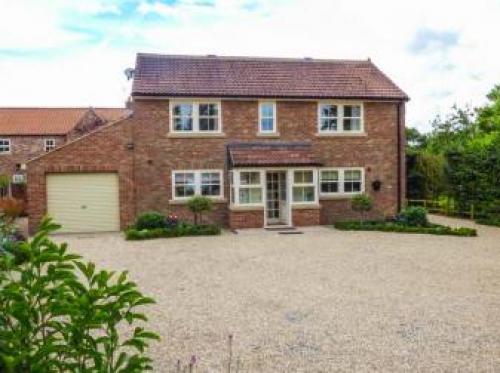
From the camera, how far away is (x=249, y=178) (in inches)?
795

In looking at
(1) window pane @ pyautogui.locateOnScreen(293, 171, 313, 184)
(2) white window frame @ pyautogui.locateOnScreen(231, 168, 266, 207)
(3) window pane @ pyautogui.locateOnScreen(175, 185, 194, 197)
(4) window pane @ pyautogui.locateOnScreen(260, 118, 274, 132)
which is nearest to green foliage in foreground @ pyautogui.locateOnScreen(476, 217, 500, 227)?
(1) window pane @ pyautogui.locateOnScreen(293, 171, 313, 184)

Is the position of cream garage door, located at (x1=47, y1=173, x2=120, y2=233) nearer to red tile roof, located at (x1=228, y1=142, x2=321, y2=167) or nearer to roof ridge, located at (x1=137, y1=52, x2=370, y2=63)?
red tile roof, located at (x1=228, y1=142, x2=321, y2=167)

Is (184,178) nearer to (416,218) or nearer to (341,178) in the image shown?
(341,178)

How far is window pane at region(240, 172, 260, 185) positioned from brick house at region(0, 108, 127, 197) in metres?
23.2

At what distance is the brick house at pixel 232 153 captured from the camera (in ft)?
65.7

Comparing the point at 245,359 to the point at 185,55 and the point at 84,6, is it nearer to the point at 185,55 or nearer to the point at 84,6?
the point at 84,6

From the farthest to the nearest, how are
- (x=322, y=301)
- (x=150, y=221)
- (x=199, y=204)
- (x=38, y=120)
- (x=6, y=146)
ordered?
(x=38, y=120) → (x=6, y=146) → (x=199, y=204) → (x=150, y=221) → (x=322, y=301)

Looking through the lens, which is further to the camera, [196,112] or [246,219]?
[196,112]

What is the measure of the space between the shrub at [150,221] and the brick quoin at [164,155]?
64.1 inches

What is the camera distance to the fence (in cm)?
2320

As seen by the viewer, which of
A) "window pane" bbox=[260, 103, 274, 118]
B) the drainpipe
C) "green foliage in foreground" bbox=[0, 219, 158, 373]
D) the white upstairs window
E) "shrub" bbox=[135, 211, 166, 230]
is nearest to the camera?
"green foliage in foreground" bbox=[0, 219, 158, 373]

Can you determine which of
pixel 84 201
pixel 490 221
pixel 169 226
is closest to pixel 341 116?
pixel 490 221

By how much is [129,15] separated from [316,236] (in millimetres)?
10650

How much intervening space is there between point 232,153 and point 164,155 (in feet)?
9.31
